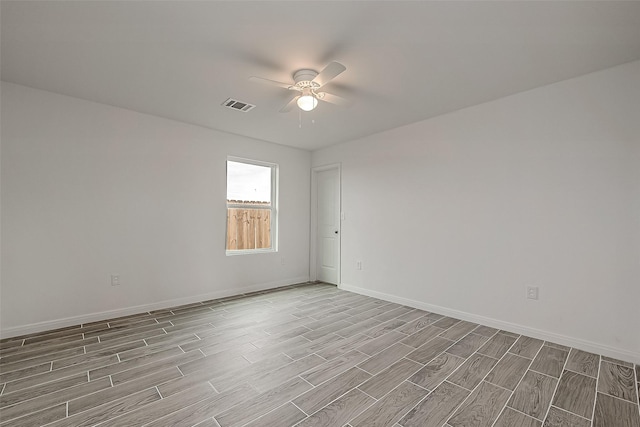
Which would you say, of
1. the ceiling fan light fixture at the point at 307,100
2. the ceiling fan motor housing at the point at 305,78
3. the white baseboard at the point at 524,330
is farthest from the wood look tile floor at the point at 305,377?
the ceiling fan motor housing at the point at 305,78

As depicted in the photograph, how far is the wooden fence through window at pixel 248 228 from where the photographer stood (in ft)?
14.7

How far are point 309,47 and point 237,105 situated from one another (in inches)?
56.0

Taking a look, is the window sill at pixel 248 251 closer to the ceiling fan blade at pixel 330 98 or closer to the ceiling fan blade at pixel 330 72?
the ceiling fan blade at pixel 330 98

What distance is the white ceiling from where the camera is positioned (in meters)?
1.83

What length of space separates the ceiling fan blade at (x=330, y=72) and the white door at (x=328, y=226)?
8.79ft

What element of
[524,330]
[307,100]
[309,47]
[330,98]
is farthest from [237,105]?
[524,330]

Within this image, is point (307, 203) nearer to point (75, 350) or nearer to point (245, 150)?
point (245, 150)

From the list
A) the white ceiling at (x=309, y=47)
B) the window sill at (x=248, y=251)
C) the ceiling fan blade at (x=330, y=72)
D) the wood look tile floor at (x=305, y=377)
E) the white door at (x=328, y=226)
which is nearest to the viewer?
the wood look tile floor at (x=305, y=377)

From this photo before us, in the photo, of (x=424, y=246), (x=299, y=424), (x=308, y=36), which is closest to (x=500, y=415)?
(x=299, y=424)

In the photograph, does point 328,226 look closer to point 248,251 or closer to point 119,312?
point 248,251

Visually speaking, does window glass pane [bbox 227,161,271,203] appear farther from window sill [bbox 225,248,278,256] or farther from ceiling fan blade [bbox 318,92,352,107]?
ceiling fan blade [bbox 318,92,352,107]

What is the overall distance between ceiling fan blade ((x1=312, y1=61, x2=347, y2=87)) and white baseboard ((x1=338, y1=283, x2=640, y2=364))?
117 inches

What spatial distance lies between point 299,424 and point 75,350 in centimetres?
224

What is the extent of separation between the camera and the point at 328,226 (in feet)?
17.2
